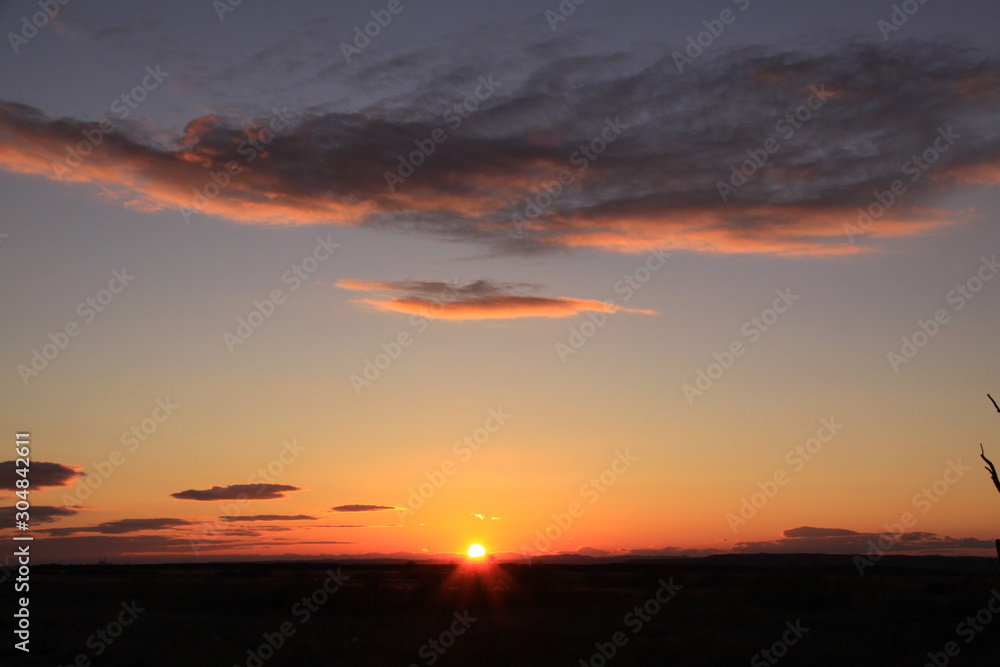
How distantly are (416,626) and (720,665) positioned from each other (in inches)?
462

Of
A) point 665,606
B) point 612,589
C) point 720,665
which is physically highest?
point 612,589

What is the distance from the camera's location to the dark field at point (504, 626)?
74.4 ft

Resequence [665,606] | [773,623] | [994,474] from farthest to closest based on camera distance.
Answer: [665,606] → [773,623] → [994,474]

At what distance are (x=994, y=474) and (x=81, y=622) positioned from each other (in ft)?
104

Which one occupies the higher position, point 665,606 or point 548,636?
point 665,606

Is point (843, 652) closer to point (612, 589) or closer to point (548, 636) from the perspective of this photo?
point (548, 636)

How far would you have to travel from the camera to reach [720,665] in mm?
21703

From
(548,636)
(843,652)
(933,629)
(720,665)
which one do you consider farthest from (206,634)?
(933,629)

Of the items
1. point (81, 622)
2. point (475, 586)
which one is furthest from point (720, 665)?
point (475, 586)

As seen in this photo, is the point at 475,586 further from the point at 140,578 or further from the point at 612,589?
the point at 140,578

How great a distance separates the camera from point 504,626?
29344 millimetres

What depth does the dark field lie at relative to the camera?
74.4ft

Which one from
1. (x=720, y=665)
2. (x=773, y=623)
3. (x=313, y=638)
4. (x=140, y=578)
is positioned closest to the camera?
(x=720, y=665)

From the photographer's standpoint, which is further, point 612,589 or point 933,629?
point 612,589
